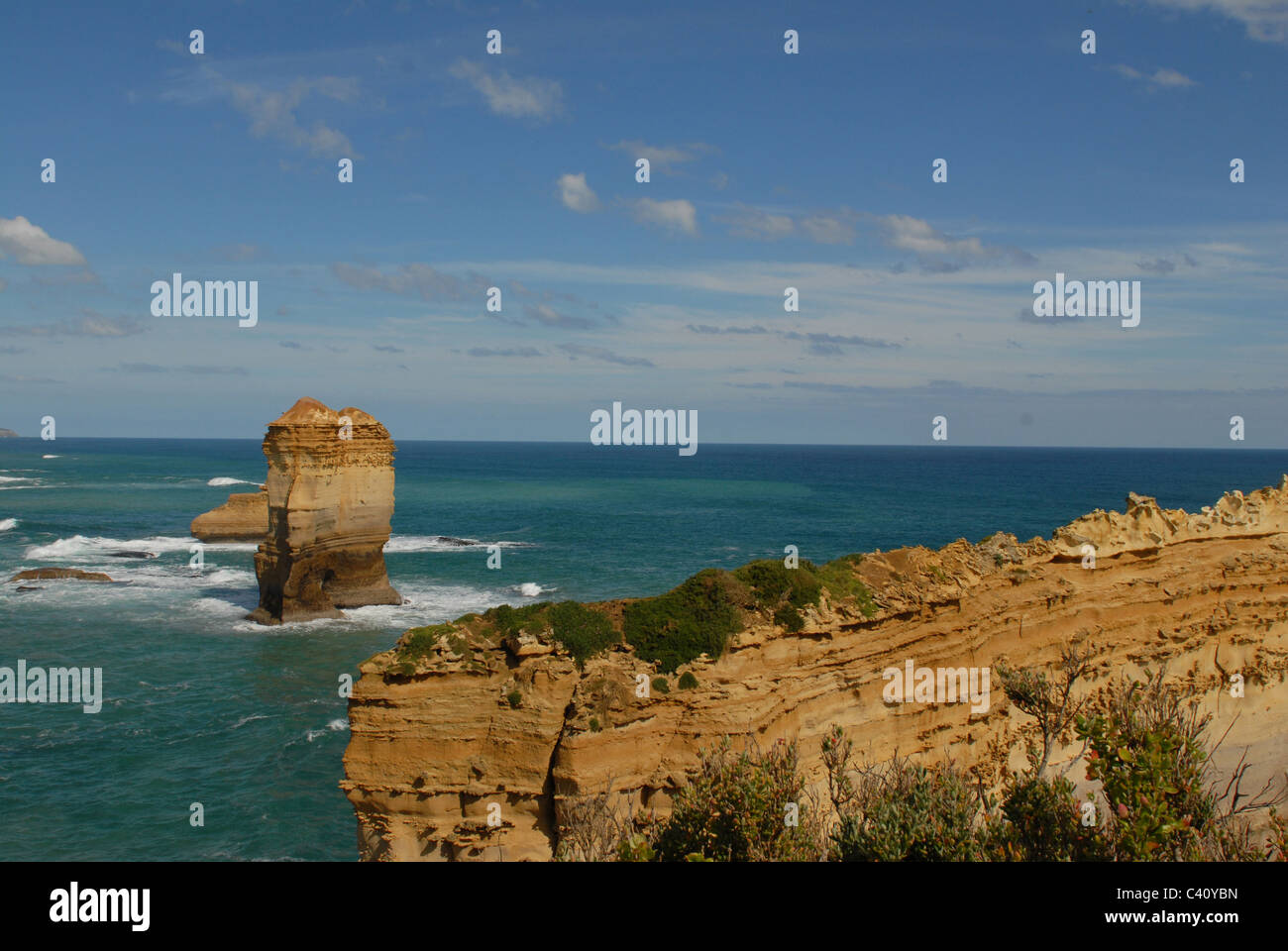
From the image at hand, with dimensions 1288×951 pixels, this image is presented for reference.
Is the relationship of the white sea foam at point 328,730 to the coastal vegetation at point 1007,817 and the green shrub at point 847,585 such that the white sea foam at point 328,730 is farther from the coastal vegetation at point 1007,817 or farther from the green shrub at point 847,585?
the green shrub at point 847,585

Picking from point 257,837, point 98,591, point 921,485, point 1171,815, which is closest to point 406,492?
point 98,591

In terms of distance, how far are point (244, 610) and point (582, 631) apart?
38825mm

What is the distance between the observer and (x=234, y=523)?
78688 mm

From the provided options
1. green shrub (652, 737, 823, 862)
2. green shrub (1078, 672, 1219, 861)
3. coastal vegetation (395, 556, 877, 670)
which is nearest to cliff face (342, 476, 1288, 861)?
coastal vegetation (395, 556, 877, 670)

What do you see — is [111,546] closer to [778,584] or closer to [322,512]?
[322,512]

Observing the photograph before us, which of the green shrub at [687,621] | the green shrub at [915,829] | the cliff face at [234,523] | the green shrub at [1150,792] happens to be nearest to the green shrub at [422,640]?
the green shrub at [687,621]

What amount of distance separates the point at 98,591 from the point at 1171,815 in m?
60.0

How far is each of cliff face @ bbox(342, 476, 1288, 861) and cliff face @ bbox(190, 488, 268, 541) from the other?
6533cm

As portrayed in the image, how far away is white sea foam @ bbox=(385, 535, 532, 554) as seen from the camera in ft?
251

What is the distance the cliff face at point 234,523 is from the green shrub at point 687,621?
217 feet

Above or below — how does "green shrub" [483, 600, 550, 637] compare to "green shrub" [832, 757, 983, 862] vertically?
above

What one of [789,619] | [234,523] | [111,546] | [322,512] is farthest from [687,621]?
[234,523]

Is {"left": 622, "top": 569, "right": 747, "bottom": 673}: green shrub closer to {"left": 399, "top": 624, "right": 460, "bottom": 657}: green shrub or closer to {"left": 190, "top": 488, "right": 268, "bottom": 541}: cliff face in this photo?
{"left": 399, "top": 624, "right": 460, "bottom": 657}: green shrub
